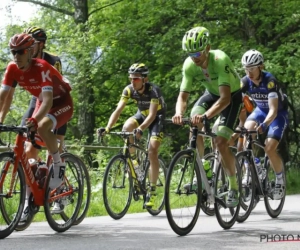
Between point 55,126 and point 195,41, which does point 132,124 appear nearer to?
point 195,41

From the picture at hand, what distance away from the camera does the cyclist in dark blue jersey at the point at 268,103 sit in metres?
10.7

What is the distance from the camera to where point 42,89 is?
7961 millimetres

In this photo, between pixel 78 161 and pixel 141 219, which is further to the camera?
pixel 141 219

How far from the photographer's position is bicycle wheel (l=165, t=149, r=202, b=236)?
8.16 m

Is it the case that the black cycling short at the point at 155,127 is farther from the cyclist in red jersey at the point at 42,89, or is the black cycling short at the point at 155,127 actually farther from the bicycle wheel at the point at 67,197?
the cyclist in red jersey at the point at 42,89

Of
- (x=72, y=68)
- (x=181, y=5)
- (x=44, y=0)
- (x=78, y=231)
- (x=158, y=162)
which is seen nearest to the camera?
A: (x=78, y=231)

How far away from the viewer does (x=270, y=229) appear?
8883mm

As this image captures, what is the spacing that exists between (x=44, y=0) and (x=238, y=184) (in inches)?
819

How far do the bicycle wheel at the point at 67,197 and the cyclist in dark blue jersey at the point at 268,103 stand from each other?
2.83 metres

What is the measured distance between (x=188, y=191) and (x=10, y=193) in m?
1.90

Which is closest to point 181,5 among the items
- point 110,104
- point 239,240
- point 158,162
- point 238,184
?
point 110,104

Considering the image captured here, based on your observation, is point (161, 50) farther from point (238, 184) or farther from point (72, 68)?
point (238, 184)

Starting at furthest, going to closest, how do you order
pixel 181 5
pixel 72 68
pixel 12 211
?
pixel 72 68
pixel 181 5
pixel 12 211

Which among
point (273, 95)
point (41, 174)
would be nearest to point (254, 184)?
point (273, 95)
